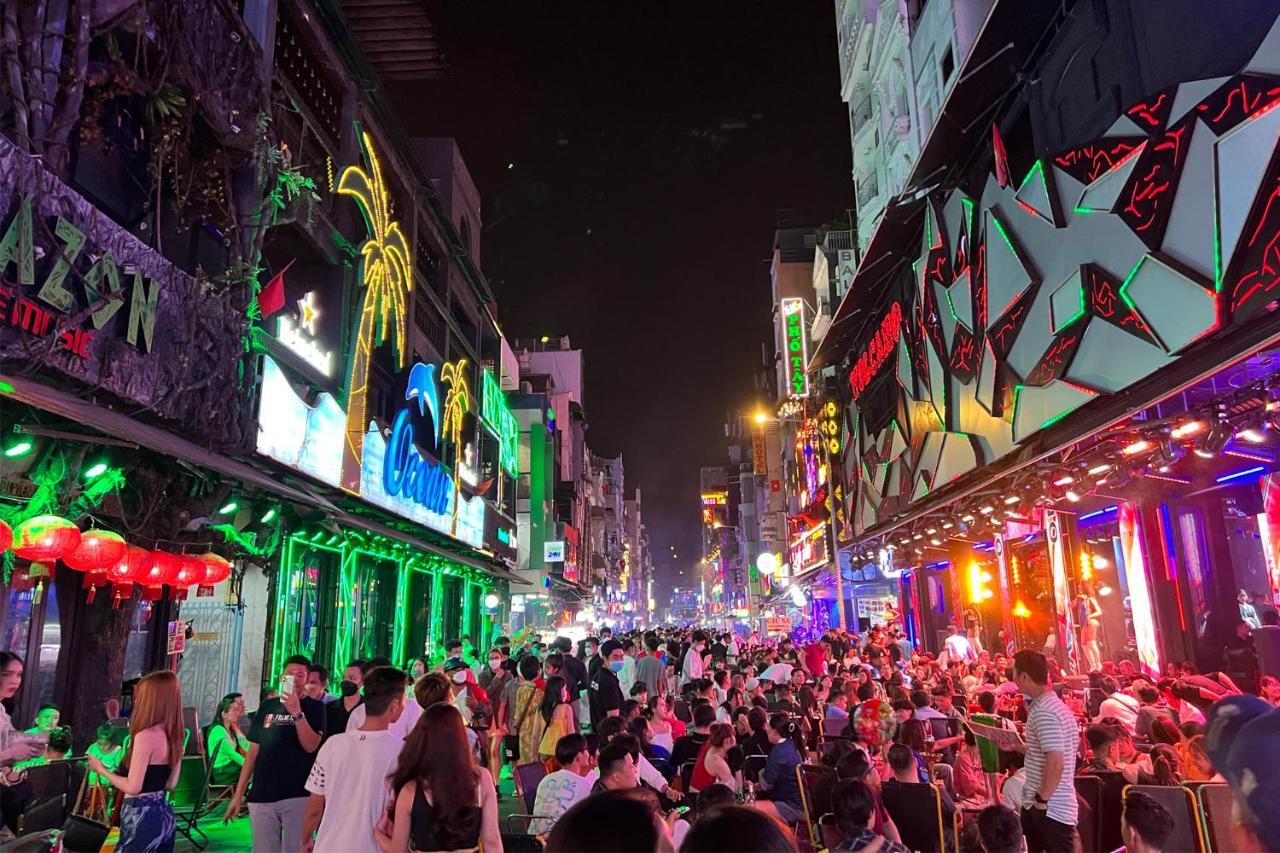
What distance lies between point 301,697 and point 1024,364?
11.4 m

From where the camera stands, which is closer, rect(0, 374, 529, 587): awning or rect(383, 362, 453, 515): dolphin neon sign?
rect(0, 374, 529, 587): awning

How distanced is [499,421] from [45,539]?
92.4 ft

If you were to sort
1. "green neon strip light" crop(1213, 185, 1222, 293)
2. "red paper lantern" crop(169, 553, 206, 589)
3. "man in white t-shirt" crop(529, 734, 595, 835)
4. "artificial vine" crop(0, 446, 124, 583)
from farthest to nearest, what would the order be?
1. "red paper lantern" crop(169, 553, 206, 589)
2. "artificial vine" crop(0, 446, 124, 583)
3. "green neon strip light" crop(1213, 185, 1222, 293)
4. "man in white t-shirt" crop(529, 734, 595, 835)

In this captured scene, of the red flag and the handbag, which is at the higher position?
the red flag

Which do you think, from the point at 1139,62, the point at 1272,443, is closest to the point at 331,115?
the point at 1139,62

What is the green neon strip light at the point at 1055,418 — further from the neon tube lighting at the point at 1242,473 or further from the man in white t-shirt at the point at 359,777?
the man in white t-shirt at the point at 359,777

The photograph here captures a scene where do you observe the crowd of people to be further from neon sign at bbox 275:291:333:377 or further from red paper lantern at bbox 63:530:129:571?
neon sign at bbox 275:291:333:377

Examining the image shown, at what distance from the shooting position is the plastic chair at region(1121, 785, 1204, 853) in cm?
547

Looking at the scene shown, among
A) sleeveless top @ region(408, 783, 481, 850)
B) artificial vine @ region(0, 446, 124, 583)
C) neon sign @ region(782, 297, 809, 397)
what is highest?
neon sign @ region(782, 297, 809, 397)

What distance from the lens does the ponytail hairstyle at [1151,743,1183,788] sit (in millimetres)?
6211

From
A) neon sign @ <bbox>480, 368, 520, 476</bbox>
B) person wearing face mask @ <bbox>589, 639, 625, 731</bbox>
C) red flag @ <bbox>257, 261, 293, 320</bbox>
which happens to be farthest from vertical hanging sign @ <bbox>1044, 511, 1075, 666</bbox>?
neon sign @ <bbox>480, 368, 520, 476</bbox>

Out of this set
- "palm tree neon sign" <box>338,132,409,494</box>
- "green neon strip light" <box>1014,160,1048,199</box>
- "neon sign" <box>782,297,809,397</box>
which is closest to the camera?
"green neon strip light" <box>1014,160,1048,199</box>

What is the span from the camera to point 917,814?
6.05 meters

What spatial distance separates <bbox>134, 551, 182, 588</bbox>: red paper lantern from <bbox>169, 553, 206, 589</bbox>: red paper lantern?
4cm
